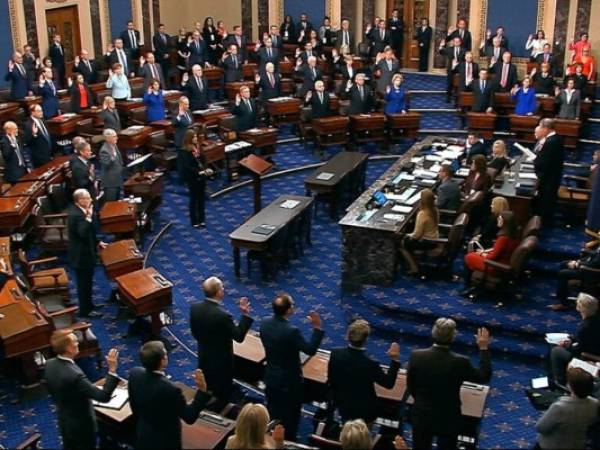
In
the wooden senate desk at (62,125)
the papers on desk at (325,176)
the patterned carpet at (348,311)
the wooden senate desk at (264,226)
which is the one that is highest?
the wooden senate desk at (62,125)

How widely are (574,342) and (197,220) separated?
633cm

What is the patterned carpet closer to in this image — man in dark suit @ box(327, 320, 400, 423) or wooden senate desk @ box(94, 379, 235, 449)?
wooden senate desk @ box(94, 379, 235, 449)

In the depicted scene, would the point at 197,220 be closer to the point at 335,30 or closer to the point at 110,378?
the point at 110,378

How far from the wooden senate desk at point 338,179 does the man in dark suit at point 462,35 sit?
6.59 m

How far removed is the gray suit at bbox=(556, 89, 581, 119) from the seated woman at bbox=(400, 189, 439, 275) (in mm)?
6614

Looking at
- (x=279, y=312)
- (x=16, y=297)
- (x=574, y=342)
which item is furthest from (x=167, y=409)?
(x=574, y=342)

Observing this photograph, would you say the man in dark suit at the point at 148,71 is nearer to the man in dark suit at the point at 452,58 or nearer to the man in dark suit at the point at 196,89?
the man in dark suit at the point at 196,89

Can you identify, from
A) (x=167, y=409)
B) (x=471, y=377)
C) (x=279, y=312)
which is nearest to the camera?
(x=167, y=409)

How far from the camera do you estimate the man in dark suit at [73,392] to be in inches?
222

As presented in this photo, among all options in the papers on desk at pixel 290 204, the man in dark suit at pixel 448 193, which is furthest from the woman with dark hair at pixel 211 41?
the man in dark suit at pixel 448 193

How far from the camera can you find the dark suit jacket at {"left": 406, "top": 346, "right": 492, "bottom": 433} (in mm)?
5637

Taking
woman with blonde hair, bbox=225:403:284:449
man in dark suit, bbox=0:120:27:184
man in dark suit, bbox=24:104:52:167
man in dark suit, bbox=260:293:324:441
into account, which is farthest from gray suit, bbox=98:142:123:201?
woman with blonde hair, bbox=225:403:284:449

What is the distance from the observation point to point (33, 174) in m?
11.9

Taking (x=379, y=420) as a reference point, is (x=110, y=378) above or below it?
Result: above
